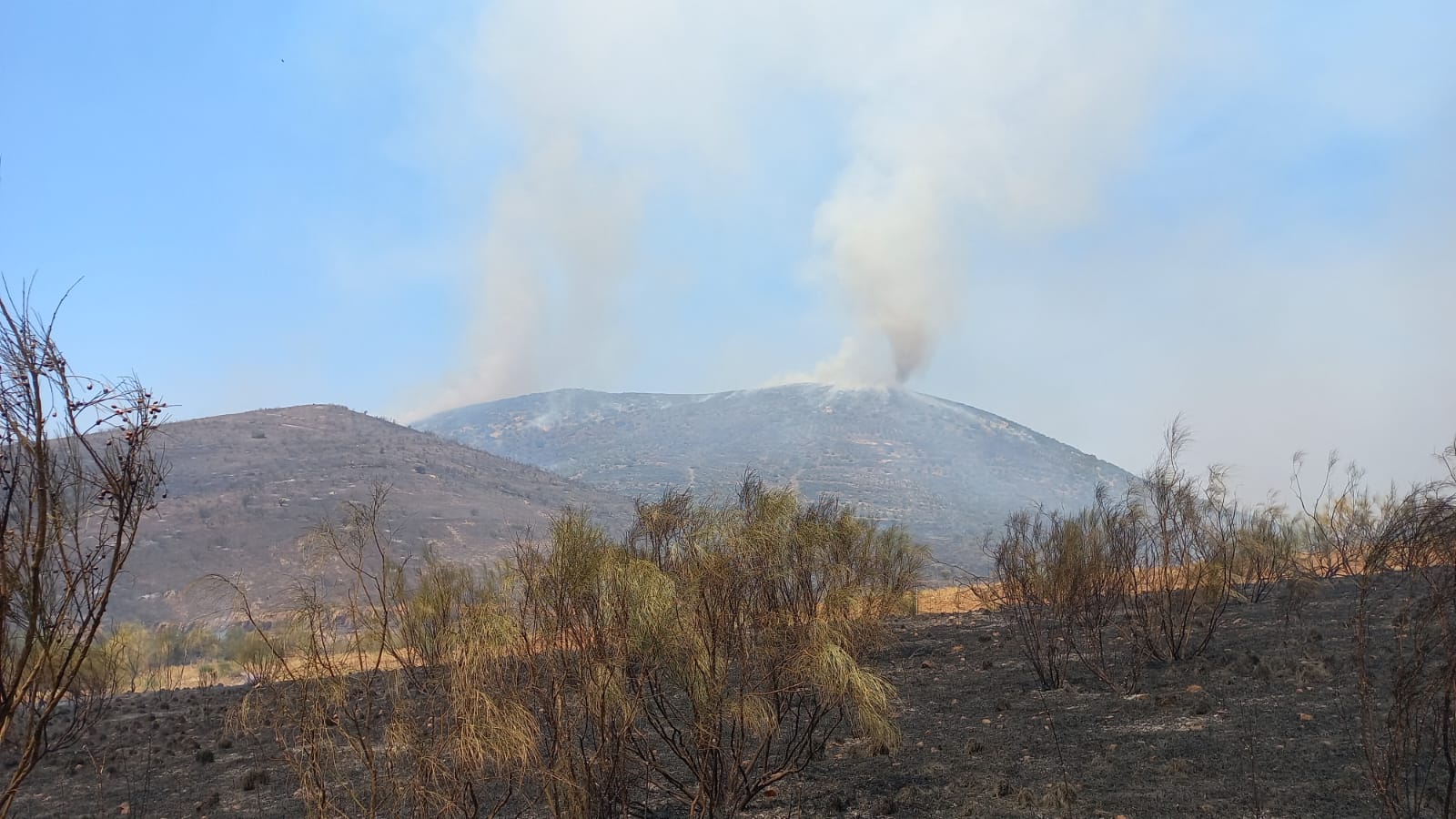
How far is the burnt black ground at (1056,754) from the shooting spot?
9359 mm

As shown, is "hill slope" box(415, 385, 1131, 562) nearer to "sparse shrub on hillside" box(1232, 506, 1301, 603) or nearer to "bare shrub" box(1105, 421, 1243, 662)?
"sparse shrub on hillside" box(1232, 506, 1301, 603)

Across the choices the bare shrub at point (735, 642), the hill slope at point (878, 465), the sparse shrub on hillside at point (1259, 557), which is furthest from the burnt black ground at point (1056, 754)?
the hill slope at point (878, 465)

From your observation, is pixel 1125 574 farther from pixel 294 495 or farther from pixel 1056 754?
pixel 294 495

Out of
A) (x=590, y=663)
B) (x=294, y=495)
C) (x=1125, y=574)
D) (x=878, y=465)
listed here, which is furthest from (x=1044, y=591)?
(x=878, y=465)

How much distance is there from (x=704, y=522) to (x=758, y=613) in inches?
45.5

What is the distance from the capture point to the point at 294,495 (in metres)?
82.8

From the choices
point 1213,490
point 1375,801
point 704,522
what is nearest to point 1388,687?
point 1375,801

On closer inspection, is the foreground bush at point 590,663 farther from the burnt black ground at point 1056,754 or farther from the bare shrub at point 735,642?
the burnt black ground at point 1056,754

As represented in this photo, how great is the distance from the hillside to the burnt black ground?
104ft

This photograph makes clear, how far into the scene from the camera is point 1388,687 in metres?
12.3

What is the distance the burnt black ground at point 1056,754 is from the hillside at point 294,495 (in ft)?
104

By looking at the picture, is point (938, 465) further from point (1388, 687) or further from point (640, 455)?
point (1388, 687)

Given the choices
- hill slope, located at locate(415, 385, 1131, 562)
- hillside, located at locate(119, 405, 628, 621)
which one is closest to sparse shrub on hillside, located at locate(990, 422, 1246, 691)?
hillside, located at locate(119, 405, 628, 621)

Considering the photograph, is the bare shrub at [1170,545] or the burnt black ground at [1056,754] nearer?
the burnt black ground at [1056,754]
